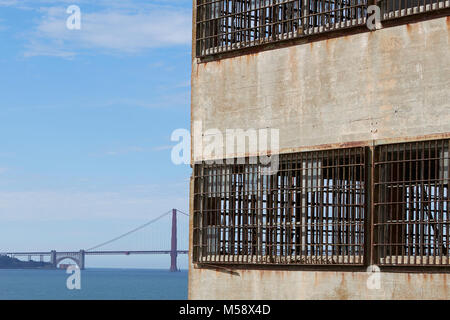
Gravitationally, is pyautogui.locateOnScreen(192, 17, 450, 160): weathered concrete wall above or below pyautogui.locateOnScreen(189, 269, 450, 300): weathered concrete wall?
above

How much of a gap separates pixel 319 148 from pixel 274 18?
3237 mm

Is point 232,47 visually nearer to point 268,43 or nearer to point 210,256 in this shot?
point 268,43

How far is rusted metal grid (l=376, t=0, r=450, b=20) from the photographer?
17.3 meters

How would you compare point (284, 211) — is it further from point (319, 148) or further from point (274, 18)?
point (274, 18)

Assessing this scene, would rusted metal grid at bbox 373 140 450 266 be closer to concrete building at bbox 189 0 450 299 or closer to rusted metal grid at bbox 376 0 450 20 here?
concrete building at bbox 189 0 450 299

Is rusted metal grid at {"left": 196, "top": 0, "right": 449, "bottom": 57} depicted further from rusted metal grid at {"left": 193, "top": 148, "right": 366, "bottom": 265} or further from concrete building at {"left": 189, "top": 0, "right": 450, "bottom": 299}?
rusted metal grid at {"left": 193, "top": 148, "right": 366, "bottom": 265}

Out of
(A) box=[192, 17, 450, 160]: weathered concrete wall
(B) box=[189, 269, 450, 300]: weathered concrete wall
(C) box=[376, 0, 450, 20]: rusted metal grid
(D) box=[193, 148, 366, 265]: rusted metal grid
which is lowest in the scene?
(B) box=[189, 269, 450, 300]: weathered concrete wall

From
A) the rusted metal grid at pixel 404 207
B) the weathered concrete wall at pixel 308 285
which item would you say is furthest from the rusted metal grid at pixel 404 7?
the weathered concrete wall at pixel 308 285

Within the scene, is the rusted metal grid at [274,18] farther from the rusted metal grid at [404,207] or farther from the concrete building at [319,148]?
the rusted metal grid at [404,207]

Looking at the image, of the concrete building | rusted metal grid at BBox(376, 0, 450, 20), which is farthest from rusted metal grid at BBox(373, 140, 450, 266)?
rusted metal grid at BBox(376, 0, 450, 20)

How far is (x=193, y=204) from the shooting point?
21.4m

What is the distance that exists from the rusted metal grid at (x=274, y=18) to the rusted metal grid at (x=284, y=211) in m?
2.62

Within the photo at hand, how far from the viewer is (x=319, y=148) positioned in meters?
19.1
